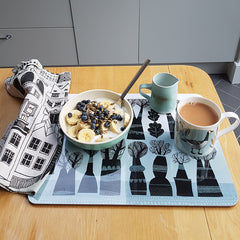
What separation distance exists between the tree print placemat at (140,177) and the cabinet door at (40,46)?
53.2 inches

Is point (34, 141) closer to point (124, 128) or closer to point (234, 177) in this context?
point (124, 128)

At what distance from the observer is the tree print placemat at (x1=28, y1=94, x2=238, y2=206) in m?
0.62

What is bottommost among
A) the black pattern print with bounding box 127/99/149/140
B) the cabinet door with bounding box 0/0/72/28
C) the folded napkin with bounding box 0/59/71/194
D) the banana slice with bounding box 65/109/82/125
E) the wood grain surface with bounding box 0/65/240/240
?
the cabinet door with bounding box 0/0/72/28

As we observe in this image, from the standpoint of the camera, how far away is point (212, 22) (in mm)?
1832

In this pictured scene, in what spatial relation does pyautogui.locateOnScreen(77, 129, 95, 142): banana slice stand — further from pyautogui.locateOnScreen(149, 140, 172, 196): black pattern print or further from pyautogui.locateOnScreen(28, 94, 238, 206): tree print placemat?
pyautogui.locateOnScreen(149, 140, 172, 196): black pattern print

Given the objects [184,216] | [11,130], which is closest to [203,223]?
[184,216]

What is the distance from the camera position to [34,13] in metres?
1.79

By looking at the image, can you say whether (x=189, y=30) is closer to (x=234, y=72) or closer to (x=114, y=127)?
(x=234, y=72)

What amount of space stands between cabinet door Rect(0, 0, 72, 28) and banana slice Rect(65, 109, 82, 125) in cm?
122

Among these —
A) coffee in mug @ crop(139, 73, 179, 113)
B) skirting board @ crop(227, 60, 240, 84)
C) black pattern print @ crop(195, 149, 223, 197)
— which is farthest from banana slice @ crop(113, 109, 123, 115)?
skirting board @ crop(227, 60, 240, 84)

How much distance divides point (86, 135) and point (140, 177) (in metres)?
0.18

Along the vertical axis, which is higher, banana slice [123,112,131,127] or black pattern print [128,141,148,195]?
banana slice [123,112,131,127]

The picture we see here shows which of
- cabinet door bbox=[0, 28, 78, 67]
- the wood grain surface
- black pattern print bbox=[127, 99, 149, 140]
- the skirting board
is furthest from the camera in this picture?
the skirting board

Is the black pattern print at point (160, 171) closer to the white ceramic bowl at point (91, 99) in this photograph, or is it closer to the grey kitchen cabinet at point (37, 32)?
the white ceramic bowl at point (91, 99)
